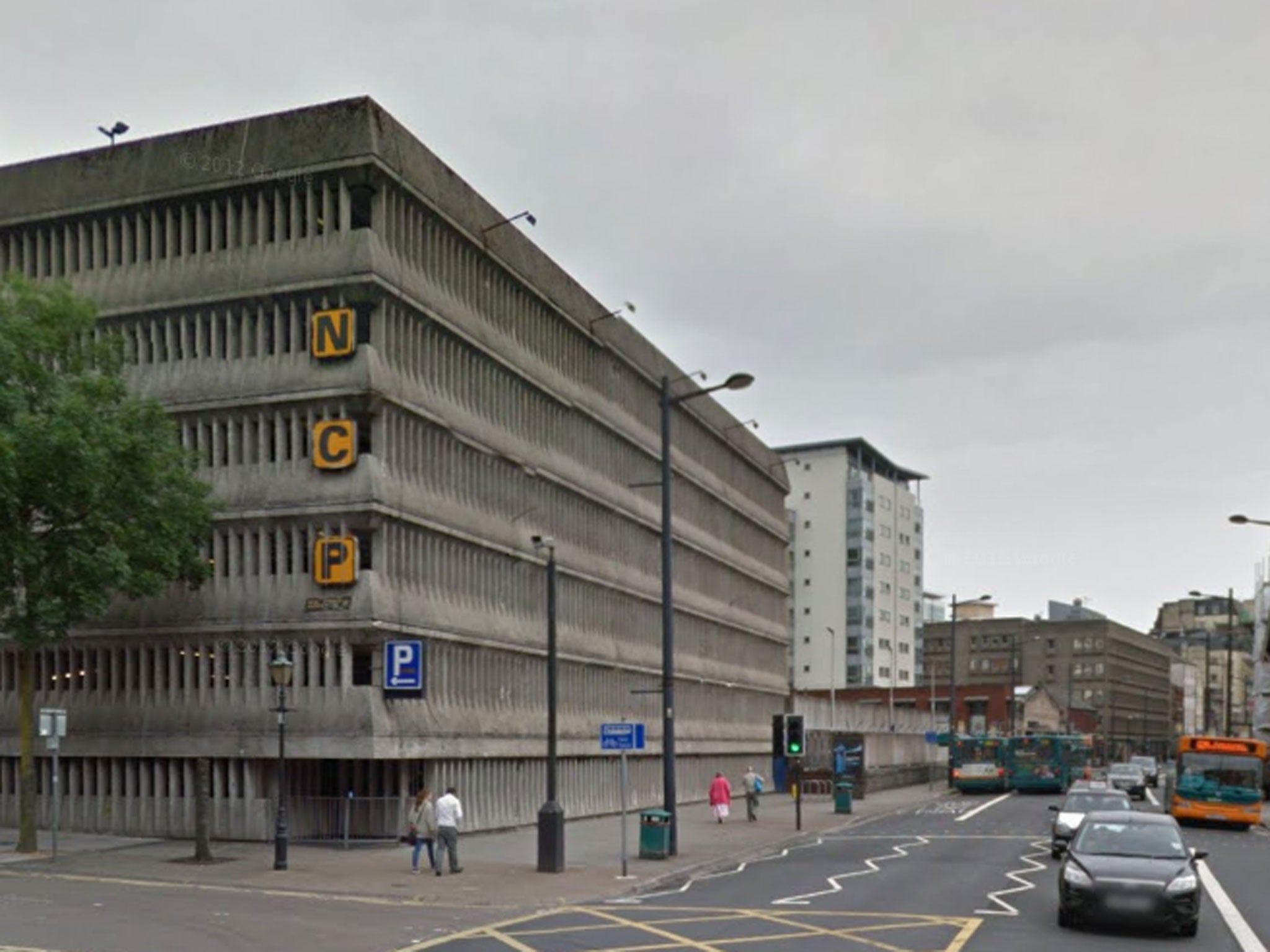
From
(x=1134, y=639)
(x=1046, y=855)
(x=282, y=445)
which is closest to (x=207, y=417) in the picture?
(x=282, y=445)

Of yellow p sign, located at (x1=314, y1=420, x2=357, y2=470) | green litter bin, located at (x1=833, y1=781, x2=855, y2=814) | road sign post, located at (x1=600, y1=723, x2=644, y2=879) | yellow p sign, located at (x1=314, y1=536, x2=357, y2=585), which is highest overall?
yellow p sign, located at (x1=314, y1=420, x2=357, y2=470)

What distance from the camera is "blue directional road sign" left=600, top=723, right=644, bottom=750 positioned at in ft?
97.1

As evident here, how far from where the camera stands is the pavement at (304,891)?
1995cm

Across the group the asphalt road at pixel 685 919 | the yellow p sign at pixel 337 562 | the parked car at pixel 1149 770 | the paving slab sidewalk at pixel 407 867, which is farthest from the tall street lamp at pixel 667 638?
the parked car at pixel 1149 770

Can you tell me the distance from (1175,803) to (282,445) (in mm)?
31920

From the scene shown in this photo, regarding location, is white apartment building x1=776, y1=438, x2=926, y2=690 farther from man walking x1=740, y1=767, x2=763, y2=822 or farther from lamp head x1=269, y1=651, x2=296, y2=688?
lamp head x1=269, y1=651, x2=296, y2=688

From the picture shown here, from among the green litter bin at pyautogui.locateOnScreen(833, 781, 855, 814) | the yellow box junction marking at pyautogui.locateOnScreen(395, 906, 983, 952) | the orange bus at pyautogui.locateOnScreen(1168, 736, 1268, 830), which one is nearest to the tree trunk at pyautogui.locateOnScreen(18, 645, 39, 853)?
the yellow box junction marking at pyautogui.locateOnScreen(395, 906, 983, 952)

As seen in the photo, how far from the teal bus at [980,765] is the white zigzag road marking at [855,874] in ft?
111

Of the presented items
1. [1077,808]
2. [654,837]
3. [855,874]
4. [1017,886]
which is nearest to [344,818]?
[654,837]

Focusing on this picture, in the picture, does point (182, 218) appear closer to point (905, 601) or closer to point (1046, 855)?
point (1046, 855)

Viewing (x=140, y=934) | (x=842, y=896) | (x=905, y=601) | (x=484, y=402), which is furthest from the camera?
(x=905, y=601)

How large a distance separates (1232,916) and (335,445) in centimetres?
2208

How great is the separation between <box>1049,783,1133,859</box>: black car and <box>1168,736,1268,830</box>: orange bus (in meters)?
15.7

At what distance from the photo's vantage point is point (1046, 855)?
35094 mm
